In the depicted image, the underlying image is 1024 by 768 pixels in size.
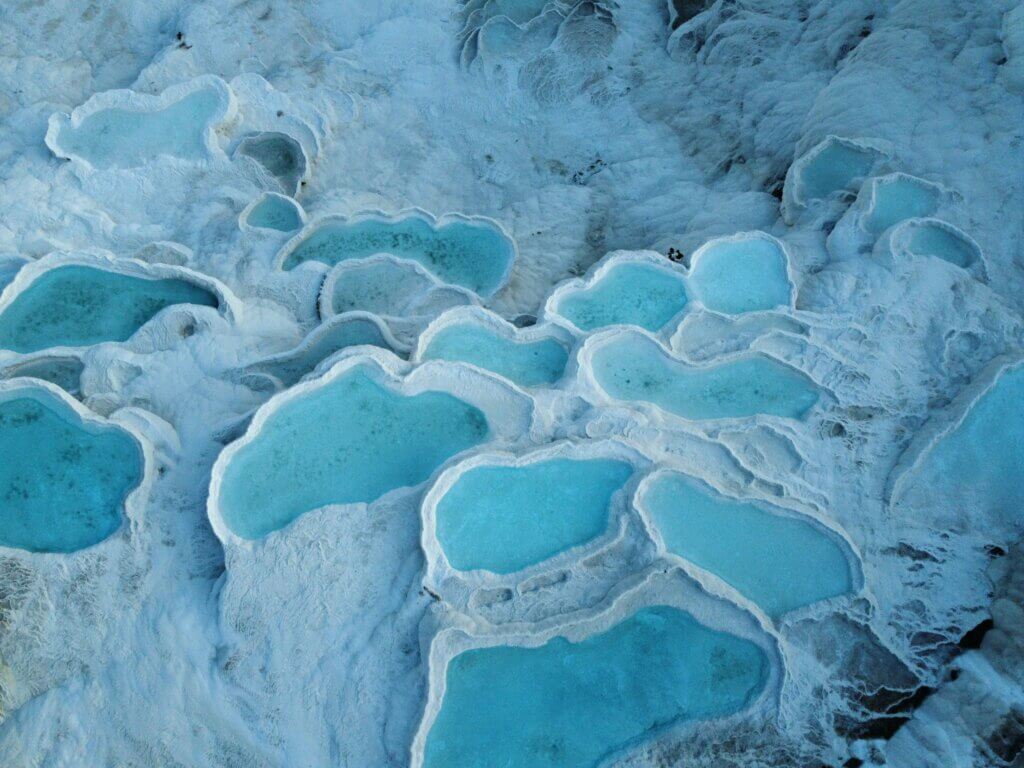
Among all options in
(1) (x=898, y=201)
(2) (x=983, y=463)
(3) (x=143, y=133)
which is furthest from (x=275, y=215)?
(2) (x=983, y=463)

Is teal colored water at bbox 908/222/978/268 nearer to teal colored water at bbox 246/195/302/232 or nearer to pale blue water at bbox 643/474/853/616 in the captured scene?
pale blue water at bbox 643/474/853/616

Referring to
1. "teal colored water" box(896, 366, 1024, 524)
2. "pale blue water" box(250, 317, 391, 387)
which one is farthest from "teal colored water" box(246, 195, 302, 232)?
"teal colored water" box(896, 366, 1024, 524)

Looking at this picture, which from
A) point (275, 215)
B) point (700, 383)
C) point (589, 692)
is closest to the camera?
point (589, 692)

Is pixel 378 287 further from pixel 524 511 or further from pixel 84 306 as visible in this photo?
Result: pixel 524 511

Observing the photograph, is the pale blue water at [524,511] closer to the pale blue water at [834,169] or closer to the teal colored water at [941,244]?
the teal colored water at [941,244]

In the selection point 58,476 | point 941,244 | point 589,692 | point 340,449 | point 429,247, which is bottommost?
point 58,476

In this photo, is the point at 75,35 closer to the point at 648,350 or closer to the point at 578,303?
the point at 578,303

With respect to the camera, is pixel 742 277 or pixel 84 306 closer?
pixel 84 306
